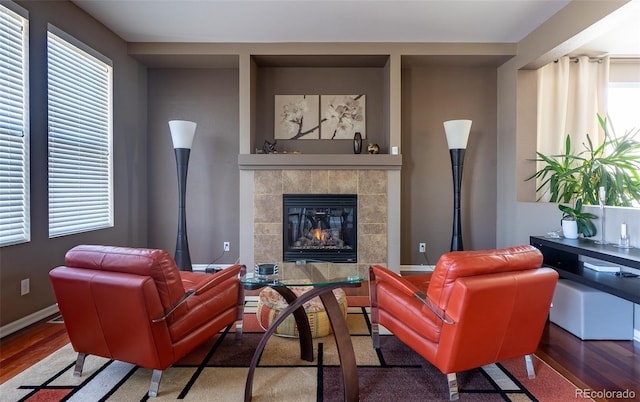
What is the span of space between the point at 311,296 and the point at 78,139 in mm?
3018

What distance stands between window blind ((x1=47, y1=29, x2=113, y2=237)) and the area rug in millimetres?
1463

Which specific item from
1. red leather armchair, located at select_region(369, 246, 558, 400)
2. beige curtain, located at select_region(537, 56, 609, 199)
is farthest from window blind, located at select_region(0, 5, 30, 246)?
beige curtain, located at select_region(537, 56, 609, 199)

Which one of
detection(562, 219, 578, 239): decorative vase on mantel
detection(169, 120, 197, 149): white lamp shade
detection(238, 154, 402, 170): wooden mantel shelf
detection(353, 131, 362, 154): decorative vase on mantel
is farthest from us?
detection(353, 131, 362, 154): decorative vase on mantel

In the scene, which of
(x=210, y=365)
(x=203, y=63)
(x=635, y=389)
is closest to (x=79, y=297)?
(x=210, y=365)

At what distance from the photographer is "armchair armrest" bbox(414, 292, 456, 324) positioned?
5.46 ft

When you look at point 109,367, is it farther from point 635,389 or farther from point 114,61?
point 114,61

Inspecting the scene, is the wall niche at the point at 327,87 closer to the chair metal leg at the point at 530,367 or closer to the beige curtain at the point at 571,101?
the beige curtain at the point at 571,101

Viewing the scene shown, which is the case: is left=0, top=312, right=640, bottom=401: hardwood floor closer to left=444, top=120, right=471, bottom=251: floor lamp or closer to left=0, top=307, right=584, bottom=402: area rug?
left=0, top=307, right=584, bottom=402: area rug

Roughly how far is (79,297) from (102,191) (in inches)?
90.6

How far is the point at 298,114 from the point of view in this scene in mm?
4516

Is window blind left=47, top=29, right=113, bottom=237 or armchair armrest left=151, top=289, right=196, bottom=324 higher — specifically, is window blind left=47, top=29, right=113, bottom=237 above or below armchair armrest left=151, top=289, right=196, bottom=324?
above

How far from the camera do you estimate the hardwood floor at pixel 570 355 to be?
1.99 meters

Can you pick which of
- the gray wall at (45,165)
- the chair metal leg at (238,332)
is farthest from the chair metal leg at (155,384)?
the gray wall at (45,165)

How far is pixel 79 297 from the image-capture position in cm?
177
